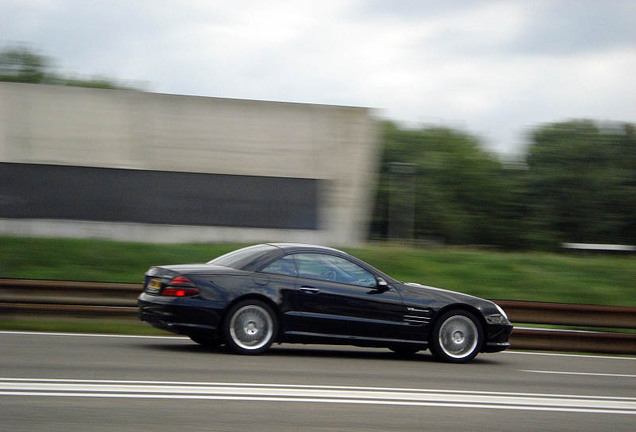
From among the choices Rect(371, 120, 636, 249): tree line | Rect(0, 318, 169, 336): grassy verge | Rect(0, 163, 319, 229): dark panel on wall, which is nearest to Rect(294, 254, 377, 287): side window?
Rect(0, 318, 169, 336): grassy verge

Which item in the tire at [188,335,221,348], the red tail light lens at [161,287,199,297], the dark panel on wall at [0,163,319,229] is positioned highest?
the dark panel on wall at [0,163,319,229]

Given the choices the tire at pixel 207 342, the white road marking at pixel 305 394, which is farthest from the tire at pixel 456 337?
the tire at pixel 207 342

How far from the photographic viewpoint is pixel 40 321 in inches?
504

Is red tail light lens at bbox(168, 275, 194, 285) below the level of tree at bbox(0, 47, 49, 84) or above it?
below

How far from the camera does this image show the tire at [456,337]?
10.4m

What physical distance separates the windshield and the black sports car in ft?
0.05

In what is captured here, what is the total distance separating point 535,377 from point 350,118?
16252mm

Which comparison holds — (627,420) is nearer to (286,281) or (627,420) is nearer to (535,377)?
(535,377)

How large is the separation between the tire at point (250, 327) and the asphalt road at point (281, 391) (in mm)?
167

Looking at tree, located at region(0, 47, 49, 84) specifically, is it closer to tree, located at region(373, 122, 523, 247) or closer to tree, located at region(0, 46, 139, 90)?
tree, located at region(0, 46, 139, 90)

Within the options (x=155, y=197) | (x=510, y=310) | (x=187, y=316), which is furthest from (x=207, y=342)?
(x=155, y=197)

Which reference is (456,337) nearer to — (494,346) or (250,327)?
(494,346)

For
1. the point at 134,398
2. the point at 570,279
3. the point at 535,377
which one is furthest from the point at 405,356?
the point at 570,279

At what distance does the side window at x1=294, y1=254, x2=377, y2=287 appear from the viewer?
33.3 feet
